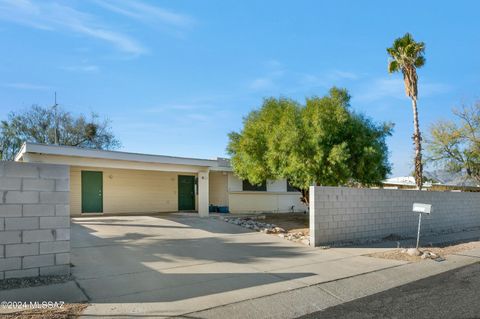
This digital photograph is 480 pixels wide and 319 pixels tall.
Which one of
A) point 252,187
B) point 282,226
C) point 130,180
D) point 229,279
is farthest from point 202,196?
point 229,279

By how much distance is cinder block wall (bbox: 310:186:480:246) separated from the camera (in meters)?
12.5

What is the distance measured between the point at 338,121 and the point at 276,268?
7.74 meters

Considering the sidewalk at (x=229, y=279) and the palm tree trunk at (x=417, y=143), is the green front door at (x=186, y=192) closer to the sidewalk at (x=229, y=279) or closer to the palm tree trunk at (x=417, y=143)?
the sidewalk at (x=229, y=279)

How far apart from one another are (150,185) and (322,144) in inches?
399

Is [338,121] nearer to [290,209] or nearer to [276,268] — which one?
[276,268]

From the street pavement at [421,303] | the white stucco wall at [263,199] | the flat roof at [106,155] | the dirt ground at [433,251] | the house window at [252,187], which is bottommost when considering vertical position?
the dirt ground at [433,251]

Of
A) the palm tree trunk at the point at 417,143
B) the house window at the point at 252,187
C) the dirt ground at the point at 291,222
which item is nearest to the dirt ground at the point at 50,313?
the dirt ground at the point at 291,222

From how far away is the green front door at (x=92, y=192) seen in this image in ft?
61.8

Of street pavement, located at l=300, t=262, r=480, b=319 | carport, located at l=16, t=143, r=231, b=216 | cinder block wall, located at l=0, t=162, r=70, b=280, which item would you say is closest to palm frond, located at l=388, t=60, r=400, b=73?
carport, located at l=16, t=143, r=231, b=216

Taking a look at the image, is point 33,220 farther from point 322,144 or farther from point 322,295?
point 322,144

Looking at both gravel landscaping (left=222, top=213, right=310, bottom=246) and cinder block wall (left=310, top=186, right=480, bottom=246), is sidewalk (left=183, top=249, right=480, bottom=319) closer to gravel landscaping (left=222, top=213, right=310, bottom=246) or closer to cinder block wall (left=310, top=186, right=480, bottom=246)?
cinder block wall (left=310, top=186, right=480, bottom=246)

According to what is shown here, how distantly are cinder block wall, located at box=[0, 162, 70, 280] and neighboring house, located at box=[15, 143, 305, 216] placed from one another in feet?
26.6

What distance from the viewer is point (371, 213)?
14.4 m

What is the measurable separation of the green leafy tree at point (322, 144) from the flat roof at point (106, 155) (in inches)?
119
